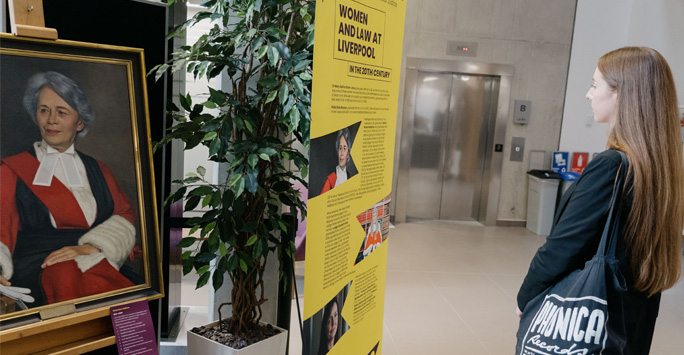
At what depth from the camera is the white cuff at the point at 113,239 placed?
1.71 m

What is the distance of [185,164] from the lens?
339 cm

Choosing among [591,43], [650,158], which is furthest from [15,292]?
[591,43]

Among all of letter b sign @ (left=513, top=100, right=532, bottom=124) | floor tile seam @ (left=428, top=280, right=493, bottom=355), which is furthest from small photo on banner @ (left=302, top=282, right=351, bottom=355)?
letter b sign @ (left=513, top=100, right=532, bottom=124)

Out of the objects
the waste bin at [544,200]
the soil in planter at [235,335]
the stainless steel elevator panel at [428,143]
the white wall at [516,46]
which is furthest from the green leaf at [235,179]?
the waste bin at [544,200]

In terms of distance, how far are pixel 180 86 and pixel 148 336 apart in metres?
1.65

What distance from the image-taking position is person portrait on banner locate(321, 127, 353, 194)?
172 centimetres

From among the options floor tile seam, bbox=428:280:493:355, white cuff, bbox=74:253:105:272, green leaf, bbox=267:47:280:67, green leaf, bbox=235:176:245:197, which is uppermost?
green leaf, bbox=267:47:280:67

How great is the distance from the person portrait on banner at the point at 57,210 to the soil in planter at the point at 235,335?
739 mm

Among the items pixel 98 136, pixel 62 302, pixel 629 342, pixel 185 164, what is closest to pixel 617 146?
pixel 629 342

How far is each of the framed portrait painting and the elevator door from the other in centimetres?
620

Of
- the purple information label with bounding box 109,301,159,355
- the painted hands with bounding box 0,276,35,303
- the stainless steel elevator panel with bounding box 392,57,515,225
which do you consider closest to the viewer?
the painted hands with bounding box 0,276,35,303

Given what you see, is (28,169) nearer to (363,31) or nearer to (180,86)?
(363,31)

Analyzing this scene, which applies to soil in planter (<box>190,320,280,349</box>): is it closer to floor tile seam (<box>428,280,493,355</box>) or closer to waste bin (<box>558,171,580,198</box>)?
floor tile seam (<box>428,280,493,355</box>)

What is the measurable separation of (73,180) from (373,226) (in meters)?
1.13
